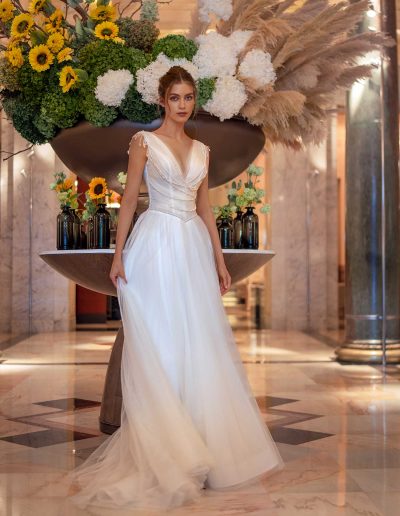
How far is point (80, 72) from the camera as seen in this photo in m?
4.77

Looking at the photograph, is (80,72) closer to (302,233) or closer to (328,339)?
(328,339)

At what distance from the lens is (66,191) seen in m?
5.50

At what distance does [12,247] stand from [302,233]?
4.51 meters

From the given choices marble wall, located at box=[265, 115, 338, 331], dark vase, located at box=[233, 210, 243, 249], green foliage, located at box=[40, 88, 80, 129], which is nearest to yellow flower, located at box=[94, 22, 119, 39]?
green foliage, located at box=[40, 88, 80, 129]

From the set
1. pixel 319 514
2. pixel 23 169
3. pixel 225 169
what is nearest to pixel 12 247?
pixel 23 169

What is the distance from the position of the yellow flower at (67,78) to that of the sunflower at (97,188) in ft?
1.95

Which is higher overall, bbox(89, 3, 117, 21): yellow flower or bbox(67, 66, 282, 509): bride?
bbox(89, 3, 117, 21): yellow flower

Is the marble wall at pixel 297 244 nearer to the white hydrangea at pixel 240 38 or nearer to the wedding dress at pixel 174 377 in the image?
the white hydrangea at pixel 240 38

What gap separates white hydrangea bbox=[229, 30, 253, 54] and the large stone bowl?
0.39 m

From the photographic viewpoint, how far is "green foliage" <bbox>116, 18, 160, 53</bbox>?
4.93m

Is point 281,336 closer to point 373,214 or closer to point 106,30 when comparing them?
point 373,214

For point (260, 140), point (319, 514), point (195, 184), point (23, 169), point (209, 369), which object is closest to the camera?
point (319, 514)

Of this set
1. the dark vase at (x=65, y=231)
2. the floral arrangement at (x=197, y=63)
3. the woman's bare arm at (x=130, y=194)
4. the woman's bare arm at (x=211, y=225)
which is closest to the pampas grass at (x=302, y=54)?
the floral arrangement at (x=197, y=63)

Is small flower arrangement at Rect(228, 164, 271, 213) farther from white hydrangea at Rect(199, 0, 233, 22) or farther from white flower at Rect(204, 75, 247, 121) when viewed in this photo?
white hydrangea at Rect(199, 0, 233, 22)
